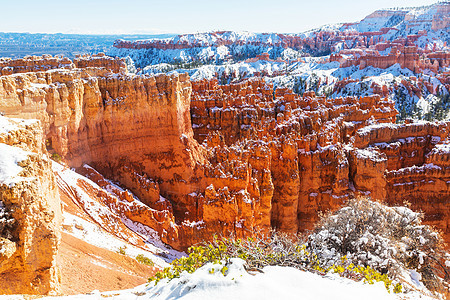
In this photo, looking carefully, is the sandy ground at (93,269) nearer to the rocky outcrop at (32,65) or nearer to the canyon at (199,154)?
the canyon at (199,154)

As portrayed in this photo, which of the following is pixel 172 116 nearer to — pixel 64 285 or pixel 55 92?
pixel 55 92

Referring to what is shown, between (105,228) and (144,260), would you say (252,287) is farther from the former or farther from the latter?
(105,228)

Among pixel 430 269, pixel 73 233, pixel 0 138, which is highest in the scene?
pixel 0 138

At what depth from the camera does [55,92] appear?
18062mm

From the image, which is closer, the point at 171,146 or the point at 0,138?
the point at 0,138

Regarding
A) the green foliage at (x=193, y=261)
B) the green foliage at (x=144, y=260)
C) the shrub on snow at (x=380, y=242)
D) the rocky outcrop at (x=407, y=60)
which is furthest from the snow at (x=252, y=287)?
the rocky outcrop at (x=407, y=60)

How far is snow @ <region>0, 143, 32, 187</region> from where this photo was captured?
329 inches

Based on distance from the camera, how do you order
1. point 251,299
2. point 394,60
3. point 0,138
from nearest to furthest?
point 251,299 < point 0,138 < point 394,60

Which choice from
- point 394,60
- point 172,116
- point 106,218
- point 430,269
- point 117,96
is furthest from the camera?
point 394,60

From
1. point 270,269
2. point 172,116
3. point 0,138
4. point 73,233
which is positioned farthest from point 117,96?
point 270,269

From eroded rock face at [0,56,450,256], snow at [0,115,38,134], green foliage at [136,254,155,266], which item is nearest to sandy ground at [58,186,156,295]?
green foliage at [136,254,155,266]

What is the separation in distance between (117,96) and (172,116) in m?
3.84

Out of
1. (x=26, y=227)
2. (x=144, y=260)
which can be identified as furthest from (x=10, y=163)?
(x=144, y=260)

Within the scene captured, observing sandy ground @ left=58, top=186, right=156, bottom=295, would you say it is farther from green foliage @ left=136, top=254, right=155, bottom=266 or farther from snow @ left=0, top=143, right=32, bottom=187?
snow @ left=0, top=143, right=32, bottom=187
